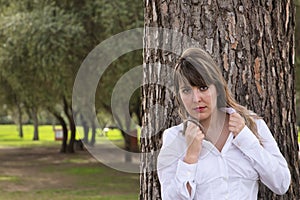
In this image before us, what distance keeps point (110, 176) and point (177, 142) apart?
65.1ft

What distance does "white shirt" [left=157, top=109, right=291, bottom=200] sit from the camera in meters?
3.10

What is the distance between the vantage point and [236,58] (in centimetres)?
380

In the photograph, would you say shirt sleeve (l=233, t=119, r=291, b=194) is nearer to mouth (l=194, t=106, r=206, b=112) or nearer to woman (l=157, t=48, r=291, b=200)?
woman (l=157, t=48, r=291, b=200)

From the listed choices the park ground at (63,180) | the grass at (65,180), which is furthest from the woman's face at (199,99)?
the park ground at (63,180)

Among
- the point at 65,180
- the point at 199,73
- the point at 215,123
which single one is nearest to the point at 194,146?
the point at 215,123

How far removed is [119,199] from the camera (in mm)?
15828

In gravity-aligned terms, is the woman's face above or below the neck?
above

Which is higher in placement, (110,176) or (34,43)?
(34,43)

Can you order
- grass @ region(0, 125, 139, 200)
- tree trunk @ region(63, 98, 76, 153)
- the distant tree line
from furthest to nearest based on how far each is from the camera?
tree trunk @ region(63, 98, 76, 153)
the distant tree line
grass @ region(0, 125, 139, 200)

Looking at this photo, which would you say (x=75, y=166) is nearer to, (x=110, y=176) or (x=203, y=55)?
(x=110, y=176)

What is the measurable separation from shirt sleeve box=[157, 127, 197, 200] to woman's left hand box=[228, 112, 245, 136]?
0.86ft

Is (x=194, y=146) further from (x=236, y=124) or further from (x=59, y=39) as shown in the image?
(x=59, y=39)

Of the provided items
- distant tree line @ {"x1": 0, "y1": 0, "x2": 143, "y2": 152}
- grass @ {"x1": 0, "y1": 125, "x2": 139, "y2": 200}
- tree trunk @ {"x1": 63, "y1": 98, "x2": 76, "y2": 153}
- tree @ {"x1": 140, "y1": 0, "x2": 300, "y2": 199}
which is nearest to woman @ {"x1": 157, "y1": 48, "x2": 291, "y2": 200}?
tree @ {"x1": 140, "y1": 0, "x2": 300, "y2": 199}

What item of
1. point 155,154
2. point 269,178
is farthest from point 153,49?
point 269,178
